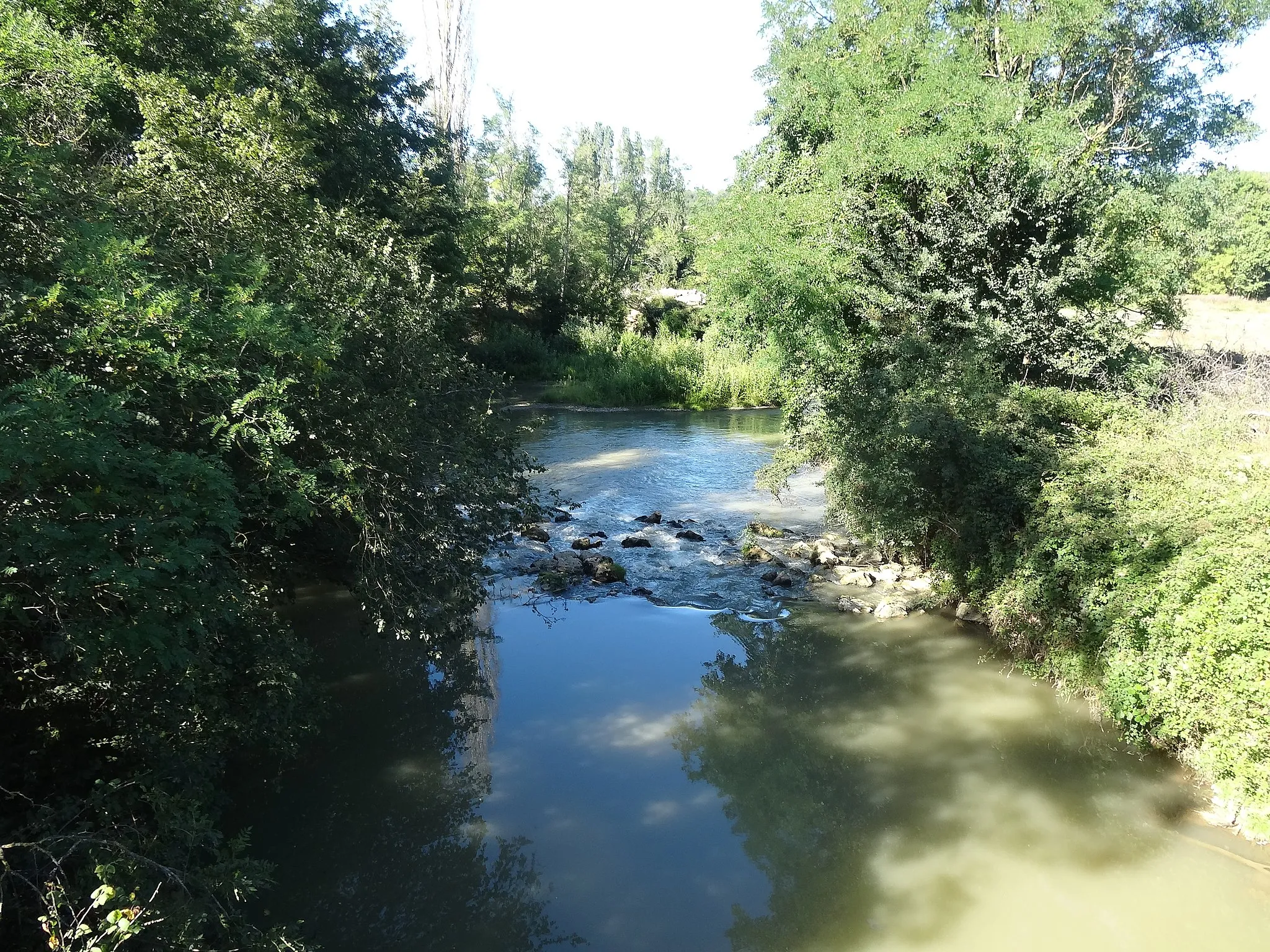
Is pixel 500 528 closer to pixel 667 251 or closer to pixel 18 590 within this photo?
pixel 18 590

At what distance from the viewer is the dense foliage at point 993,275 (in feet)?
24.6

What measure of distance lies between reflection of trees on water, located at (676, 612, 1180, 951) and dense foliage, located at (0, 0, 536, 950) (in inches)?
124

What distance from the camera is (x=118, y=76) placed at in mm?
8688

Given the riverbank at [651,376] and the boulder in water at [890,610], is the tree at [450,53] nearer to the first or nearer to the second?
the riverbank at [651,376]

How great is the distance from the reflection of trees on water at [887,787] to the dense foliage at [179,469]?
3.16 m

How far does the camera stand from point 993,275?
11.4m

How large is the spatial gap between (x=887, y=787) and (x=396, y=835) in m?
4.17

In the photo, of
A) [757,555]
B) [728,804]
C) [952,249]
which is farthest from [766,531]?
[728,804]

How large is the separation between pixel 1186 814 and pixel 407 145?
22375 millimetres

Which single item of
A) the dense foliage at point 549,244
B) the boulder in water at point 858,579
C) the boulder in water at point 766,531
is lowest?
the boulder in water at point 858,579

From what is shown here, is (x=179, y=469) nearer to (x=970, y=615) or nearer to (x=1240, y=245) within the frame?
(x=970, y=615)

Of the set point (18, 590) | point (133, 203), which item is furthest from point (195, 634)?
point (133, 203)

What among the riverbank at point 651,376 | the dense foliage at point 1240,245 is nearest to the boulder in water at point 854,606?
the riverbank at point 651,376

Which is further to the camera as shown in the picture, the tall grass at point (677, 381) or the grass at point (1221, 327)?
the tall grass at point (677, 381)
